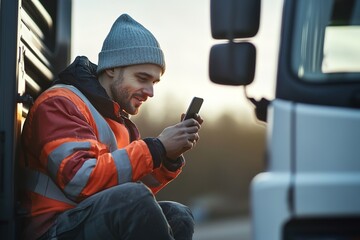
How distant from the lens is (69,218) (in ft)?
13.8

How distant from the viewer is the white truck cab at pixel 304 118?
3.57 meters

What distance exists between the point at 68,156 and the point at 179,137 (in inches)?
20.2

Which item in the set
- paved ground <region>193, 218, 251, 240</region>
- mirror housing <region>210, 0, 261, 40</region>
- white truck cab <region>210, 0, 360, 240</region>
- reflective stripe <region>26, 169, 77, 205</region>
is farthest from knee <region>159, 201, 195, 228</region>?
paved ground <region>193, 218, 251, 240</region>

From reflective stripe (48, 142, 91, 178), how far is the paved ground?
25162mm

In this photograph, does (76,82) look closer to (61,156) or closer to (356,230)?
(61,156)

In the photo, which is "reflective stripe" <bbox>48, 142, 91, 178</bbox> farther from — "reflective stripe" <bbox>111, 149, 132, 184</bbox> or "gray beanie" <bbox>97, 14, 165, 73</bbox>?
"gray beanie" <bbox>97, 14, 165, 73</bbox>

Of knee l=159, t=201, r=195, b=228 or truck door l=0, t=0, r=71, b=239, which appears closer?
truck door l=0, t=0, r=71, b=239

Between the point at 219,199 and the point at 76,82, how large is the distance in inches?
2323

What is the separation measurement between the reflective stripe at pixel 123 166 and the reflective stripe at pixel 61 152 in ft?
0.46

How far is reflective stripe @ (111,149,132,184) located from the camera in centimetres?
427

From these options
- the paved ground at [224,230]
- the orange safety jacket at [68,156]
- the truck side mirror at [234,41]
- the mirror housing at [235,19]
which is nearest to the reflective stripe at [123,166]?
the orange safety jacket at [68,156]

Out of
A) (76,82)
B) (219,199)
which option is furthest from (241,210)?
(76,82)

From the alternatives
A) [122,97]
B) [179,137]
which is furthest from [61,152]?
[122,97]

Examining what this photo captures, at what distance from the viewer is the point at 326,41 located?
13.6 feet
